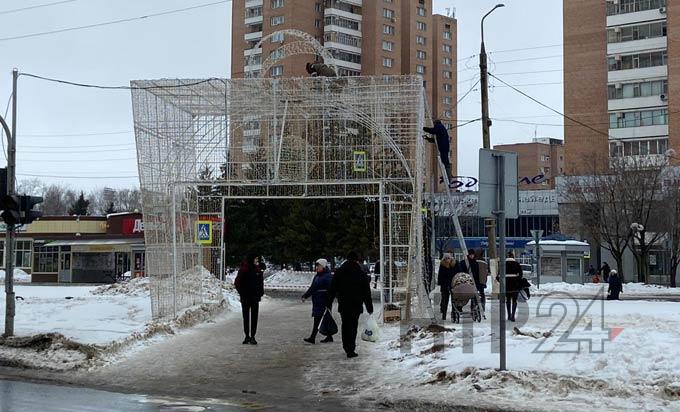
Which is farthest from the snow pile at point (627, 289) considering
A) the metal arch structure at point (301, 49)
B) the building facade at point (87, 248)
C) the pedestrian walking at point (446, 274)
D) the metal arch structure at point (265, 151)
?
the building facade at point (87, 248)

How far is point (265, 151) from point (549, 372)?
12.8 meters

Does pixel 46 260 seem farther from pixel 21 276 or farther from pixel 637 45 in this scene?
pixel 637 45

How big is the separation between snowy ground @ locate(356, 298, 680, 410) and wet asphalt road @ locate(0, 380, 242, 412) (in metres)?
2.52

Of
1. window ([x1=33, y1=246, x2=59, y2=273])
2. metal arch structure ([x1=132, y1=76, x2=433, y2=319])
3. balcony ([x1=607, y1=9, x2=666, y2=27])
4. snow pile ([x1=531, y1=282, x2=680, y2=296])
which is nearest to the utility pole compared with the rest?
metal arch structure ([x1=132, y1=76, x2=433, y2=319])

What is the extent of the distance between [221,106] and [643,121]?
48084mm

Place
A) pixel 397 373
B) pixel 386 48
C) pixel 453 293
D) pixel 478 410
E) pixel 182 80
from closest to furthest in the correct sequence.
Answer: pixel 478 410 → pixel 397 373 → pixel 453 293 → pixel 182 80 → pixel 386 48

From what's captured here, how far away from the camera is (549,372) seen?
9.38 metres

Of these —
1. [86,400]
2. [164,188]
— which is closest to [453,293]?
[164,188]

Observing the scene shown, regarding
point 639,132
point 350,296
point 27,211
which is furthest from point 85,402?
point 639,132

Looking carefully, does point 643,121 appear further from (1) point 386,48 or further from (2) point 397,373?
(2) point 397,373

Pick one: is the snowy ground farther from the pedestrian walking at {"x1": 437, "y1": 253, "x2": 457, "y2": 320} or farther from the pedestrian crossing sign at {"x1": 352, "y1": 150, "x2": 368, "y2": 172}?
the pedestrian crossing sign at {"x1": 352, "y1": 150, "x2": 368, "y2": 172}

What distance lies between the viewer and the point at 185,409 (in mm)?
8953

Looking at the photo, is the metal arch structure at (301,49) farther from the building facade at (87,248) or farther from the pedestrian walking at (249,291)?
the building facade at (87,248)

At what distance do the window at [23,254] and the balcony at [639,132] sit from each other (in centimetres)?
4720
